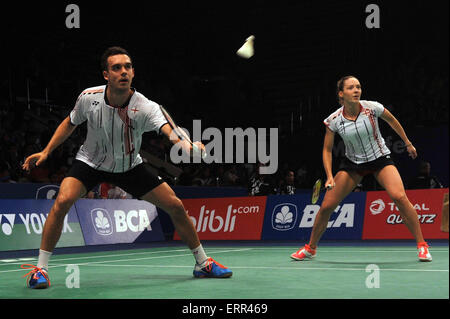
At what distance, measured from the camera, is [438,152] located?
1469 cm

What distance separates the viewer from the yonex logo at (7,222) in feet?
31.0

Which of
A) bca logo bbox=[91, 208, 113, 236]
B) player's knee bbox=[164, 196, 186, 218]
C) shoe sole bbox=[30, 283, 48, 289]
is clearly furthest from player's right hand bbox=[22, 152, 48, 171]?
bca logo bbox=[91, 208, 113, 236]

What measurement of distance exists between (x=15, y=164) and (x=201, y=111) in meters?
7.60

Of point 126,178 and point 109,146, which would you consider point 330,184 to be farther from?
point 109,146

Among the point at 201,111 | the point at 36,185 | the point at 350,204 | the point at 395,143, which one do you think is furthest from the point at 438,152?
the point at 36,185

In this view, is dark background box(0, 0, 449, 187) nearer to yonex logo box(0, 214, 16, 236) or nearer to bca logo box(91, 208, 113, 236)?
bca logo box(91, 208, 113, 236)

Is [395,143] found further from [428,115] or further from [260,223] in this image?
[260,223]

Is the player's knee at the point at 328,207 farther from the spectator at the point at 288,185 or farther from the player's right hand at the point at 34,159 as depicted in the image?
the spectator at the point at 288,185

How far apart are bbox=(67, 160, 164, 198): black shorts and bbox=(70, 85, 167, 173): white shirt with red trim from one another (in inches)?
1.8

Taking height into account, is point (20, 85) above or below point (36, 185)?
above

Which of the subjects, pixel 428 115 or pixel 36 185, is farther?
pixel 428 115

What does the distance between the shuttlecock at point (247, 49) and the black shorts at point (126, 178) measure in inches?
656

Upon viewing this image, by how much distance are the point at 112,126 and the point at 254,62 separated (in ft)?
55.1
